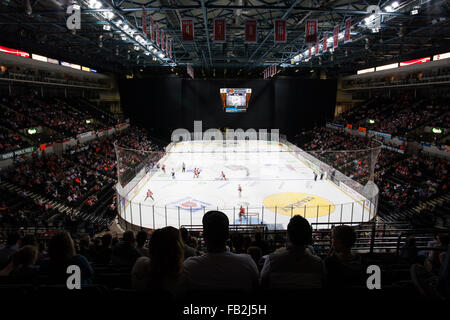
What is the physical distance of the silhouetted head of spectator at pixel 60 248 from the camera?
3.11 metres

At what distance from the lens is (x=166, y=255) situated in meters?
2.17

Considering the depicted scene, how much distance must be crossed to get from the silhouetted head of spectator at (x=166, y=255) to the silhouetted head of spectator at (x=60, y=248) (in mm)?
1463

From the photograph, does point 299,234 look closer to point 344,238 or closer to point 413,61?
point 344,238

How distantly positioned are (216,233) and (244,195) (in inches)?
793

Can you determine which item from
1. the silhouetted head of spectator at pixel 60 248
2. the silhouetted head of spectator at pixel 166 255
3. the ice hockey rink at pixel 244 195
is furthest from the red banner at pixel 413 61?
the silhouetted head of spectator at pixel 60 248

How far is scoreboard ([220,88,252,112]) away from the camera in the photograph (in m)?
42.8

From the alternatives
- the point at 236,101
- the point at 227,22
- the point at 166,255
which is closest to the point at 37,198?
the point at 227,22

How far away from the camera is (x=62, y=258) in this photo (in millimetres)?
3113

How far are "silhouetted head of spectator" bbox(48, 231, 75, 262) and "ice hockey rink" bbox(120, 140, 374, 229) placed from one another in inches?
438
